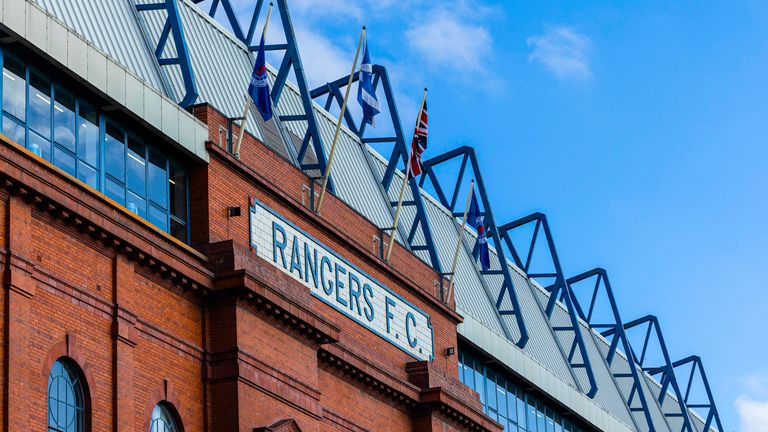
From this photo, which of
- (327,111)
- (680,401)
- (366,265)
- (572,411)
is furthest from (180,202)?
(680,401)

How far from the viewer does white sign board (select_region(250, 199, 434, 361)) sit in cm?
4556

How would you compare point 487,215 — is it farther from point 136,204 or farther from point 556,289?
point 136,204

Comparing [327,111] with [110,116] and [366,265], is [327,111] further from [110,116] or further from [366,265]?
[110,116]

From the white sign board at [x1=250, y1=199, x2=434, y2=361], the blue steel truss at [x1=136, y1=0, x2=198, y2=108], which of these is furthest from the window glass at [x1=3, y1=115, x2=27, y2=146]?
the white sign board at [x1=250, y1=199, x2=434, y2=361]

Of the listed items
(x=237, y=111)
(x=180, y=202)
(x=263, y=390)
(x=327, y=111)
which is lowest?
(x=263, y=390)

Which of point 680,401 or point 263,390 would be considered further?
point 680,401

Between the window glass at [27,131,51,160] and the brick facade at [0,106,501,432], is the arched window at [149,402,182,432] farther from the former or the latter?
the window glass at [27,131,51,160]

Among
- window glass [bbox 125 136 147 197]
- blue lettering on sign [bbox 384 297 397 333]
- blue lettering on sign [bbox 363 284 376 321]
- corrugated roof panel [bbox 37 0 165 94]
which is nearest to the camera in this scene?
window glass [bbox 125 136 147 197]

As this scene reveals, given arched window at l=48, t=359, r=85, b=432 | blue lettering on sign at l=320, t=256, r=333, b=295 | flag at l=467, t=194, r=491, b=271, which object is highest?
flag at l=467, t=194, r=491, b=271

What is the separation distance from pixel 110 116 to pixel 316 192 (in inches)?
381

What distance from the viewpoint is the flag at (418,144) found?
2126 inches

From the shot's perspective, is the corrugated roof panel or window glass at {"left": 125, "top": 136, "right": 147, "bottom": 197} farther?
the corrugated roof panel

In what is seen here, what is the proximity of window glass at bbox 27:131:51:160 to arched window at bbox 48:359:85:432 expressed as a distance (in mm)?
4973

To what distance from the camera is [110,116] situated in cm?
4094
